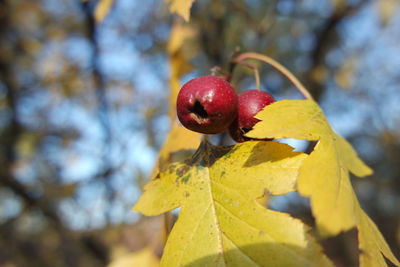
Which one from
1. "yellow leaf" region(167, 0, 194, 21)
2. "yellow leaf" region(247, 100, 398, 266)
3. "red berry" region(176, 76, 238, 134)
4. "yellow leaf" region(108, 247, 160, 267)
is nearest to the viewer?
"yellow leaf" region(247, 100, 398, 266)

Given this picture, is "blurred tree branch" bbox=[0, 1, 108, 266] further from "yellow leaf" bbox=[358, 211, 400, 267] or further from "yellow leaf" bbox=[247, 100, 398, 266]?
"yellow leaf" bbox=[358, 211, 400, 267]

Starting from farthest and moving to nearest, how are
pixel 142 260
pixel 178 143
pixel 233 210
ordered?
pixel 142 260
pixel 178 143
pixel 233 210

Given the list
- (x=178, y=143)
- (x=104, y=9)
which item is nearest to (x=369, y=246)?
(x=178, y=143)

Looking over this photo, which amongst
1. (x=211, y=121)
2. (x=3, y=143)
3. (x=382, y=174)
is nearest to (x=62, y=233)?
(x=3, y=143)

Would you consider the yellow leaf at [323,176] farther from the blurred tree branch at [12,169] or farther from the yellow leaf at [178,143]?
the blurred tree branch at [12,169]

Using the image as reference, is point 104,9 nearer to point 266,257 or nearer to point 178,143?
point 178,143

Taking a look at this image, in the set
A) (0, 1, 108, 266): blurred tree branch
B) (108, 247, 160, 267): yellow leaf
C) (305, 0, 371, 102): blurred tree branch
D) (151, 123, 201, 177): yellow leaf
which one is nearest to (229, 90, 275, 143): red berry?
(151, 123, 201, 177): yellow leaf
